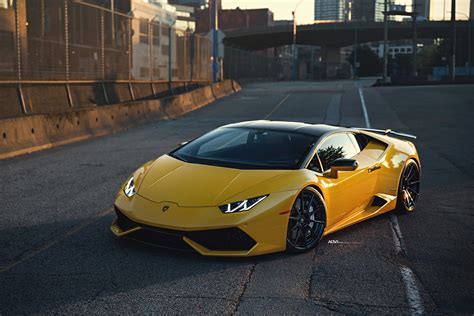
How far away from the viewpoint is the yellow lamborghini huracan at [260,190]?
5.45 m

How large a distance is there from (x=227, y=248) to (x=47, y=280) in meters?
1.50

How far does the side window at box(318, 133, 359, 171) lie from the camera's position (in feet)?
21.8

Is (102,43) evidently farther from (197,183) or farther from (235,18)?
(235,18)

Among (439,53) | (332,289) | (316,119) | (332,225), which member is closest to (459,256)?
Answer: (332,225)

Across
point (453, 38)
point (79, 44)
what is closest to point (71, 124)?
point (79, 44)

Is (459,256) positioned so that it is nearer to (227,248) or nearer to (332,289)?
(332,289)

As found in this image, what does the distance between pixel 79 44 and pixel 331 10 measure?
12442 cm

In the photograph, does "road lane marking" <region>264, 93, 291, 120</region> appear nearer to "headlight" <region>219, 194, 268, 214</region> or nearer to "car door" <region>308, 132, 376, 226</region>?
"car door" <region>308, 132, 376, 226</region>

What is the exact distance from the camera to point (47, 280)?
4973mm

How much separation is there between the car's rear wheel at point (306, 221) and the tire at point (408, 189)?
6.38ft

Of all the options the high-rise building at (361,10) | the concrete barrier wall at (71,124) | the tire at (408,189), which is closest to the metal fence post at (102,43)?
the concrete barrier wall at (71,124)

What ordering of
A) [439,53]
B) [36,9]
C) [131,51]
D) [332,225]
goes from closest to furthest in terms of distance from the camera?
1. [332,225]
2. [36,9]
3. [131,51]
4. [439,53]

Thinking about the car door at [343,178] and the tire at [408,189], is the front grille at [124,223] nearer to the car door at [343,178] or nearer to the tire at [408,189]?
the car door at [343,178]

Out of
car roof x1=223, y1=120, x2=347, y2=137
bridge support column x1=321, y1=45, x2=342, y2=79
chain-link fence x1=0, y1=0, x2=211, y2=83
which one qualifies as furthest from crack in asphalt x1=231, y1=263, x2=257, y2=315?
bridge support column x1=321, y1=45, x2=342, y2=79
